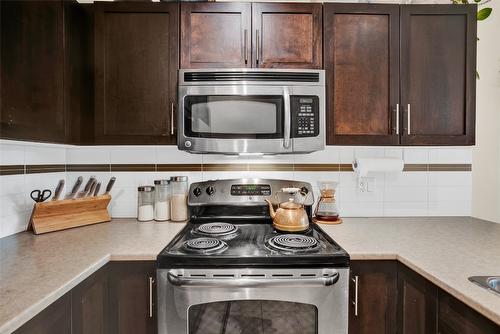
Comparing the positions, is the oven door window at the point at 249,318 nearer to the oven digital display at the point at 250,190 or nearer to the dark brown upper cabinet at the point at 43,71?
the oven digital display at the point at 250,190

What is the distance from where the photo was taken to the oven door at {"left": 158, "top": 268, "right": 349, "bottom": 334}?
3.86 ft

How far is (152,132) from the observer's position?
5.29 feet

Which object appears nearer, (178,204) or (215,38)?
(215,38)

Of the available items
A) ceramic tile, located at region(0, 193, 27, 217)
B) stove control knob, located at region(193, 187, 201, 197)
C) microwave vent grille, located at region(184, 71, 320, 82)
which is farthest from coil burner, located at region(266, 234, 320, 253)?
ceramic tile, located at region(0, 193, 27, 217)

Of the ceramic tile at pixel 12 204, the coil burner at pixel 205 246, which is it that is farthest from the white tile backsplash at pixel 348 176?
the coil burner at pixel 205 246

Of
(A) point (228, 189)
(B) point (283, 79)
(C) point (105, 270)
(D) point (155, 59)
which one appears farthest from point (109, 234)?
(B) point (283, 79)

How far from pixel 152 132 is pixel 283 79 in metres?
0.76

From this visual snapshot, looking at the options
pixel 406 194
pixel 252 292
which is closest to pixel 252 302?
pixel 252 292

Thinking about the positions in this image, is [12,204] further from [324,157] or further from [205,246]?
[324,157]

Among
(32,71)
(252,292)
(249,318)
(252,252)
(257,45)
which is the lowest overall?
(249,318)

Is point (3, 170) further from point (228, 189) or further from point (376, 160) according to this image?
point (376, 160)

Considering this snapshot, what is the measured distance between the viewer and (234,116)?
154cm

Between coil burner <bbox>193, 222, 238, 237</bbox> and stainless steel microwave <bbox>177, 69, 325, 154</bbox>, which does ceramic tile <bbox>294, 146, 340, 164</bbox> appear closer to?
stainless steel microwave <bbox>177, 69, 325, 154</bbox>

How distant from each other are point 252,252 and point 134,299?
0.54m
